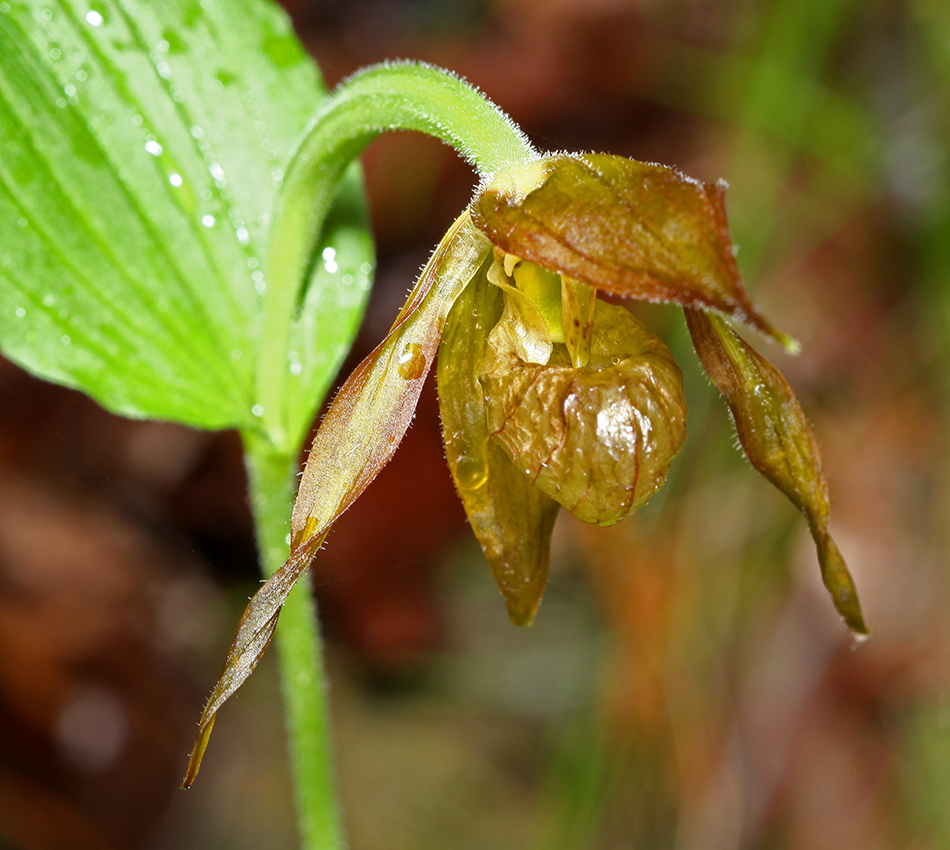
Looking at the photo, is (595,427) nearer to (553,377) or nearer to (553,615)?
(553,377)

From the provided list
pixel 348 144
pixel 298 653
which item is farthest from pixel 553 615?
pixel 348 144

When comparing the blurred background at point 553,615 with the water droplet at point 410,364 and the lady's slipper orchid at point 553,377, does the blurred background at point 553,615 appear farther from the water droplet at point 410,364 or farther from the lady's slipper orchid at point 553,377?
the water droplet at point 410,364

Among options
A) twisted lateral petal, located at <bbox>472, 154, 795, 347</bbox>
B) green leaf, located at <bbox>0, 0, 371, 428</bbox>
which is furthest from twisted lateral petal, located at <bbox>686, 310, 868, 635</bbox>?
green leaf, located at <bbox>0, 0, 371, 428</bbox>

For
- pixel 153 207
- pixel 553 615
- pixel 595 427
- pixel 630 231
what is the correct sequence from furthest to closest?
pixel 553 615 < pixel 153 207 < pixel 595 427 < pixel 630 231

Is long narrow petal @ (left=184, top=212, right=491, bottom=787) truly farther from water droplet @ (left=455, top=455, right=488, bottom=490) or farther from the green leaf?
the green leaf

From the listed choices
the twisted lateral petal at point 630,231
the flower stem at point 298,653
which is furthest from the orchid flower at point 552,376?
the flower stem at point 298,653

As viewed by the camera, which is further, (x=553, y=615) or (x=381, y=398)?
(x=553, y=615)

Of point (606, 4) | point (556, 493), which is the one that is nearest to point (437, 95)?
point (556, 493)
